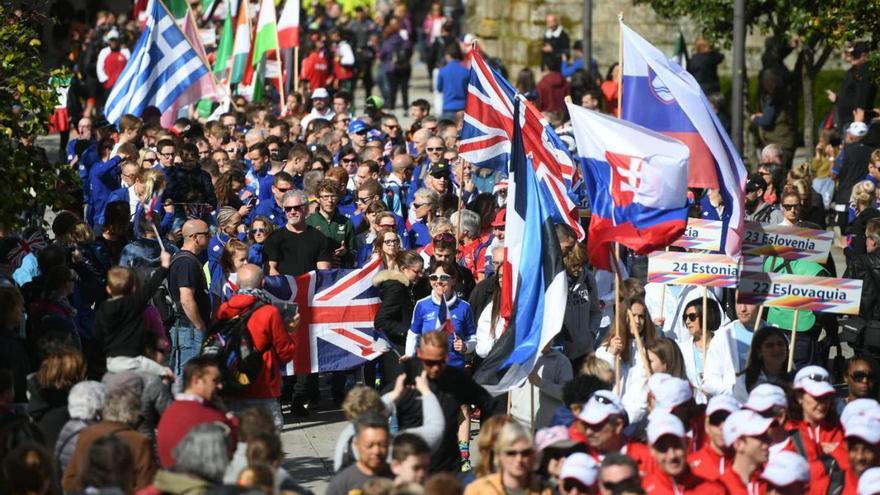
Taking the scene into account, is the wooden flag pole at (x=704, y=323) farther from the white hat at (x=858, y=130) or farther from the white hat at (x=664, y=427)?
the white hat at (x=858, y=130)

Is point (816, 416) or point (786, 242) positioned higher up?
point (786, 242)

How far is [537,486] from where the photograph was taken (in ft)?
25.9

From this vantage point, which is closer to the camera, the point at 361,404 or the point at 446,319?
the point at 361,404

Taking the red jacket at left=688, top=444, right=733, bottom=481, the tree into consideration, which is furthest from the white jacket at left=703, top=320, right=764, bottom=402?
the tree

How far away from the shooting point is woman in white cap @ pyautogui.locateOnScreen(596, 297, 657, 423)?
10031 mm

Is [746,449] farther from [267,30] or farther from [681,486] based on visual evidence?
[267,30]

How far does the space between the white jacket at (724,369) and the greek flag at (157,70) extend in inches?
360

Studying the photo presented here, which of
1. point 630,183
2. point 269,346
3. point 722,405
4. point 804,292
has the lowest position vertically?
point 722,405

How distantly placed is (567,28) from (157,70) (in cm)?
1399

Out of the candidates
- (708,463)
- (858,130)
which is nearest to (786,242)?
(708,463)

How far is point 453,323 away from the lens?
1120cm

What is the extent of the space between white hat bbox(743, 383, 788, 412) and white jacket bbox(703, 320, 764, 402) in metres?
1.56

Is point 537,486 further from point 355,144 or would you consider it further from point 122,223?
point 355,144

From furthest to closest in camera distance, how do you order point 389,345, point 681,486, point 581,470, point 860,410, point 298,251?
point 298,251 → point 389,345 → point 860,410 → point 681,486 → point 581,470
